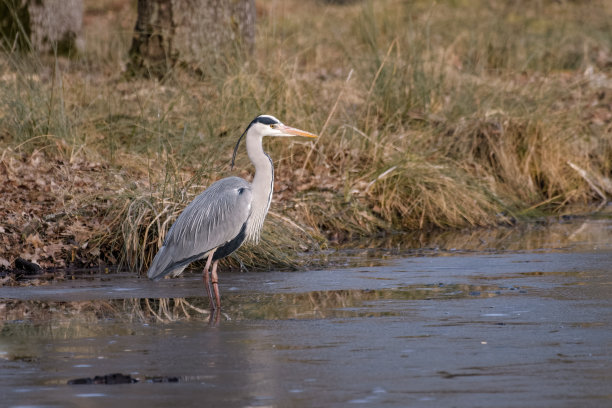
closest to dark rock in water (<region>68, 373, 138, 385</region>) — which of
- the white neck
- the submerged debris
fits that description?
the submerged debris

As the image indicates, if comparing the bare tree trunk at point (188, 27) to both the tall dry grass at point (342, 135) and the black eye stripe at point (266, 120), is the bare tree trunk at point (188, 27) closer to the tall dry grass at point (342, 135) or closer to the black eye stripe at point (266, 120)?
the tall dry grass at point (342, 135)

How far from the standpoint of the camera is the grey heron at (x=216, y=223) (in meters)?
8.35

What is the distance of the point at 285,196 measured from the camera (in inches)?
486

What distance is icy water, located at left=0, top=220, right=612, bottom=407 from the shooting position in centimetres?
527

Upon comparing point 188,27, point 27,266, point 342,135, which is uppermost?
point 188,27

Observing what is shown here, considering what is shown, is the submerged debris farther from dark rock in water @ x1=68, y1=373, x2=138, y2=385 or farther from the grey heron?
the grey heron

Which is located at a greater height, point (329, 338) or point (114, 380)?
point (114, 380)

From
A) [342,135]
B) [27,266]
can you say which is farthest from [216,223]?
[342,135]

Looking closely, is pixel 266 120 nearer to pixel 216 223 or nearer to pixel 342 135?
pixel 216 223

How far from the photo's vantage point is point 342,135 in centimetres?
1345

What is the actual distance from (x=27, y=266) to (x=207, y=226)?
2.62m

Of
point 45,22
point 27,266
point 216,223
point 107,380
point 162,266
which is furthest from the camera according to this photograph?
point 45,22

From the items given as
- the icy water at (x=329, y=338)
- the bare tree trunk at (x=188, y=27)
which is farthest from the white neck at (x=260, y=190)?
the bare tree trunk at (x=188, y=27)

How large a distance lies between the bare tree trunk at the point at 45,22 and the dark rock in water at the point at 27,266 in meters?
7.69
